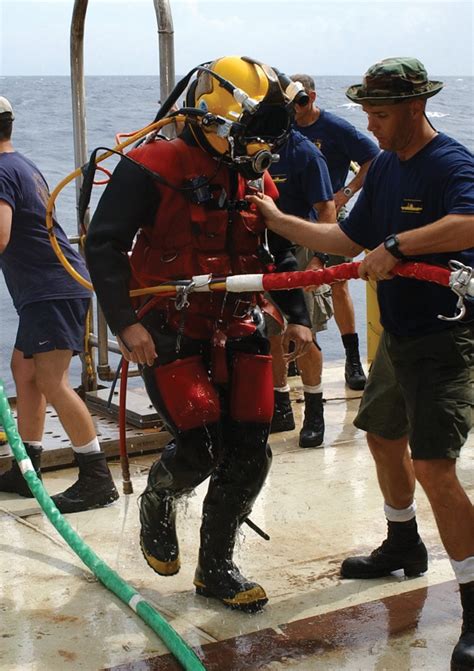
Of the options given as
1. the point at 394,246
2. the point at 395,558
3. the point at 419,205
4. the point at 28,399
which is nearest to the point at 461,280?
the point at 394,246

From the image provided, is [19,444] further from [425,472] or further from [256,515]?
[425,472]

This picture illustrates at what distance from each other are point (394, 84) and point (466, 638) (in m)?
1.80

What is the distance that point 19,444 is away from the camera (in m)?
4.86

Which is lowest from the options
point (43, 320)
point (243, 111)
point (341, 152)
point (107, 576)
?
point (107, 576)

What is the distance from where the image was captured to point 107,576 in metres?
4.35

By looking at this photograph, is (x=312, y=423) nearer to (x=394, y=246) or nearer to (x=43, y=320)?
(x=43, y=320)

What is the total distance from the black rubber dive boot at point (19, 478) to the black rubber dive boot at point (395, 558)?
1701 millimetres

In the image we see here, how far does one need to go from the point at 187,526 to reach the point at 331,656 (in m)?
1.40

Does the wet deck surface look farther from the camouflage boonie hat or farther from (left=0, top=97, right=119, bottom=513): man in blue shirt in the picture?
the camouflage boonie hat

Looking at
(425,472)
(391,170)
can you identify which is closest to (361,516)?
(425,472)

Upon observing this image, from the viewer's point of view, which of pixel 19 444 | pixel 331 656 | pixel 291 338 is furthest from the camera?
pixel 19 444

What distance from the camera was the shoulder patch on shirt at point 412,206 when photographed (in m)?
3.86

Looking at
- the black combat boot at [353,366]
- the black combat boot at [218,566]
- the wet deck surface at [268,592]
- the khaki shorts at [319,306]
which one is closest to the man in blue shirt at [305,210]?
the khaki shorts at [319,306]

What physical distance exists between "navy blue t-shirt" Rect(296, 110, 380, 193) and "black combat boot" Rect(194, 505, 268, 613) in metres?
3.41
